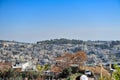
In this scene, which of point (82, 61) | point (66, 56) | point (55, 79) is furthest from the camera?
point (66, 56)

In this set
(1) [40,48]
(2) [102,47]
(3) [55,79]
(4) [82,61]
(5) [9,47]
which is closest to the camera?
(3) [55,79]

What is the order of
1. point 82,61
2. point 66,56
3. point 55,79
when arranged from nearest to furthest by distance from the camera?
point 55,79, point 82,61, point 66,56

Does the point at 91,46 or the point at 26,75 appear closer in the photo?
the point at 26,75

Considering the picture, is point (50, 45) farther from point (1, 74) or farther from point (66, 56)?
point (1, 74)

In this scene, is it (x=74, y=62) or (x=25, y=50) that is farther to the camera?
(x=25, y=50)

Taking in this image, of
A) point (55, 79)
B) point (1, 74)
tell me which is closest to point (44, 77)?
point (55, 79)

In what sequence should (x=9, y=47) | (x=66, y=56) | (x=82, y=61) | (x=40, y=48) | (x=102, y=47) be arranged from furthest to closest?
(x=40, y=48) < (x=102, y=47) < (x=9, y=47) < (x=66, y=56) < (x=82, y=61)

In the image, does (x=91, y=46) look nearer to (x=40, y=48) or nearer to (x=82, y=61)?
(x=40, y=48)

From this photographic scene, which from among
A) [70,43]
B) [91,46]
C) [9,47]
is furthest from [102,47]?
[9,47]
